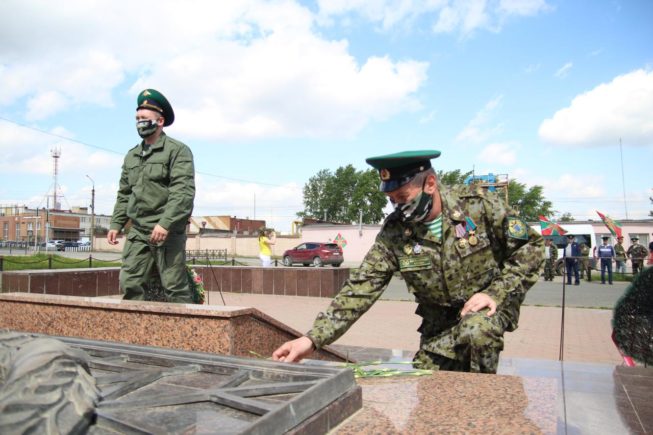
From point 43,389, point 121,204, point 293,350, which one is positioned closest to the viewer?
point 43,389

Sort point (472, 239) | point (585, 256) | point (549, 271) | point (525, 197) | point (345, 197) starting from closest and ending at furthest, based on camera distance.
A: point (472, 239) < point (585, 256) < point (549, 271) < point (525, 197) < point (345, 197)

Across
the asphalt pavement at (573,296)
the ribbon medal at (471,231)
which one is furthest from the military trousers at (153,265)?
the asphalt pavement at (573,296)

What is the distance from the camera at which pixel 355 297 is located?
2.49 metres

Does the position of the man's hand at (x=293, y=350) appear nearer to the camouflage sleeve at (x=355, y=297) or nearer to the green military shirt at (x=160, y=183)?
the camouflage sleeve at (x=355, y=297)

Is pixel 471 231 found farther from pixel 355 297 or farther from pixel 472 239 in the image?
pixel 355 297

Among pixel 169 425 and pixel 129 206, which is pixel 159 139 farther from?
pixel 169 425

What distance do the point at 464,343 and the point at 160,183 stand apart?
2501mm

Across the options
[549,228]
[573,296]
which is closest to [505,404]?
[573,296]

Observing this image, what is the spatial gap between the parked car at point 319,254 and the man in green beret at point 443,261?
21.8 m

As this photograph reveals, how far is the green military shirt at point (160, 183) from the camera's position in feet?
12.0

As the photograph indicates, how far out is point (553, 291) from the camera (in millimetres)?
12664

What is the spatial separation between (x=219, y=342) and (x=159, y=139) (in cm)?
170

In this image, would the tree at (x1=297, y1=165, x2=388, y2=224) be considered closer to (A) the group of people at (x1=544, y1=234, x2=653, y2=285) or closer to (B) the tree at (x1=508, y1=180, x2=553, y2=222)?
(B) the tree at (x1=508, y1=180, x2=553, y2=222)

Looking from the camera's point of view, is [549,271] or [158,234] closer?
[158,234]
